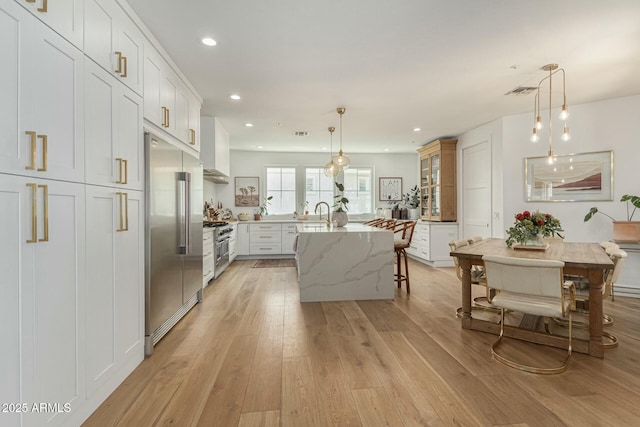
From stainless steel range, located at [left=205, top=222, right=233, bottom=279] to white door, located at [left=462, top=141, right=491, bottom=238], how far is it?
15.0 ft

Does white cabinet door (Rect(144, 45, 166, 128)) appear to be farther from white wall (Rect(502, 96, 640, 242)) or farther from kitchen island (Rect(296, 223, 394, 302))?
white wall (Rect(502, 96, 640, 242))

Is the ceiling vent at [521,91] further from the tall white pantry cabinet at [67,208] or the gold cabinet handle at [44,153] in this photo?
the gold cabinet handle at [44,153]

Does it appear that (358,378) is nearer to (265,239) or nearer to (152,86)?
(152,86)

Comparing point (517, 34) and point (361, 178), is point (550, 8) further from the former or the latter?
point (361, 178)

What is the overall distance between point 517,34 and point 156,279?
3598 millimetres

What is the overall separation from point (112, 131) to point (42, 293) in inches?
42.4

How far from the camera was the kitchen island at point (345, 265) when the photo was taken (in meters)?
3.88

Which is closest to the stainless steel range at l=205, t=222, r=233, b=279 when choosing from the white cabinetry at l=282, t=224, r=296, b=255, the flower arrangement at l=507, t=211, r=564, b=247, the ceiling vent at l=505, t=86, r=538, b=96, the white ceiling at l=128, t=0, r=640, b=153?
the white cabinetry at l=282, t=224, r=296, b=255

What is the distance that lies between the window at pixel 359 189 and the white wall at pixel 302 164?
0.51 feet

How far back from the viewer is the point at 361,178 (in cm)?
802

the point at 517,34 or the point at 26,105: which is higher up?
the point at 517,34

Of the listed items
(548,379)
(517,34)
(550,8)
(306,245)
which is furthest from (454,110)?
(548,379)

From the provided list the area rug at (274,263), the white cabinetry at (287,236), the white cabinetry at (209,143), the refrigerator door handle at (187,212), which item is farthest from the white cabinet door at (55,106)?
the white cabinetry at (287,236)

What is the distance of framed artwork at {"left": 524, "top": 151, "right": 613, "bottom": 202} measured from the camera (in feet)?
14.0
